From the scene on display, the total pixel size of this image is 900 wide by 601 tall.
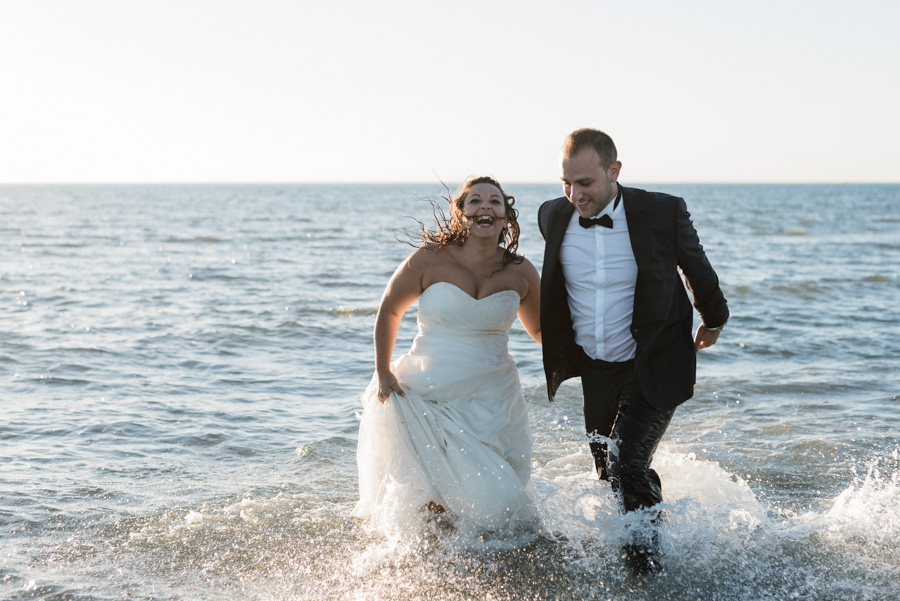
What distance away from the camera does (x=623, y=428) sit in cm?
464

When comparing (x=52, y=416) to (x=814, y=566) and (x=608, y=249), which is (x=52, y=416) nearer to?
(x=608, y=249)

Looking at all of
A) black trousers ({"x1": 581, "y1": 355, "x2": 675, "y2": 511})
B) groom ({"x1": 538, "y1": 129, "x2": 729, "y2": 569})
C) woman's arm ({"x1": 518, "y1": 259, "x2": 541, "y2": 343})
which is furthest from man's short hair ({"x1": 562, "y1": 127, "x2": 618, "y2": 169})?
black trousers ({"x1": 581, "y1": 355, "x2": 675, "y2": 511})

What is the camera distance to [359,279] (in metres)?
20.2

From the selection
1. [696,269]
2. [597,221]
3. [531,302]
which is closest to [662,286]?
[696,269]

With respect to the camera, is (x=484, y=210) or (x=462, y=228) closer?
(x=484, y=210)

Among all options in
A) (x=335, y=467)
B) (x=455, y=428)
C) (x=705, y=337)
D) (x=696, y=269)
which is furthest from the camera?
(x=335, y=467)

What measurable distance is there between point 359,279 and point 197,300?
4.94 metres

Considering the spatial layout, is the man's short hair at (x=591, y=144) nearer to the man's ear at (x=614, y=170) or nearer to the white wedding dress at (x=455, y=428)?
the man's ear at (x=614, y=170)

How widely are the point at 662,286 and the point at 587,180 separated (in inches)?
26.9

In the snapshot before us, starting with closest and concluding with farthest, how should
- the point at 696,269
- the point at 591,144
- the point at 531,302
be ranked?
1. the point at 591,144
2. the point at 696,269
3. the point at 531,302

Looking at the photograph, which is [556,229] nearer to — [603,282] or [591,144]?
[603,282]

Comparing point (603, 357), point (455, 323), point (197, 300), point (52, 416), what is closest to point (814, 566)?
point (603, 357)

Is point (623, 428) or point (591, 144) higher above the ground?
point (591, 144)

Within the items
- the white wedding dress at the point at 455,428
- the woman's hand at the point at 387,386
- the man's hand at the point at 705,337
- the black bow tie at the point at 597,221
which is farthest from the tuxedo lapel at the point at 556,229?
the woman's hand at the point at 387,386
